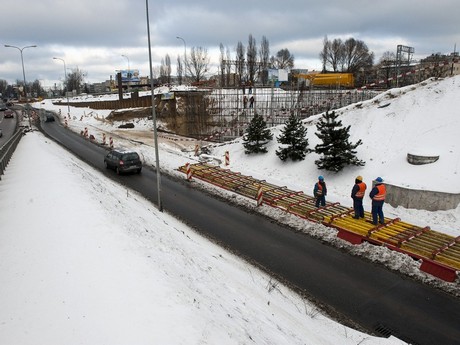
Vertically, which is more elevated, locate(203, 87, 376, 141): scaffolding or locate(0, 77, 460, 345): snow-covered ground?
locate(203, 87, 376, 141): scaffolding

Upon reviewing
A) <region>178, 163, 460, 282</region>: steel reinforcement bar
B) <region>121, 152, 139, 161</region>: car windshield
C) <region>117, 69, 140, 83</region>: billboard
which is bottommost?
<region>178, 163, 460, 282</region>: steel reinforcement bar

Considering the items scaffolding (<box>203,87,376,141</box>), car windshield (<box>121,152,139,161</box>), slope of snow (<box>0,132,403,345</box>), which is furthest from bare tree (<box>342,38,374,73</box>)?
slope of snow (<box>0,132,403,345</box>)

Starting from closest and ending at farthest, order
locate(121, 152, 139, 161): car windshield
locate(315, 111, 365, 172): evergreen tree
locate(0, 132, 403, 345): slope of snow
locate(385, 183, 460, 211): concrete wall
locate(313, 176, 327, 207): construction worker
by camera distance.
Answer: locate(0, 132, 403, 345): slope of snow → locate(385, 183, 460, 211): concrete wall → locate(313, 176, 327, 207): construction worker → locate(315, 111, 365, 172): evergreen tree → locate(121, 152, 139, 161): car windshield

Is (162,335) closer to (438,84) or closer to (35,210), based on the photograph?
(35,210)

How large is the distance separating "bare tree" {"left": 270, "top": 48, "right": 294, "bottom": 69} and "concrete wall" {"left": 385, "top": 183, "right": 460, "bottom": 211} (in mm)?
85668

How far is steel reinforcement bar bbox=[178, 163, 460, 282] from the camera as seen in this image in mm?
10320

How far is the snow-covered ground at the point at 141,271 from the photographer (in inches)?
228

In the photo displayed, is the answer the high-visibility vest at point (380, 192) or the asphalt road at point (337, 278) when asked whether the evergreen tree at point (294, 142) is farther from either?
the high-visibility vest at point (380, 192)

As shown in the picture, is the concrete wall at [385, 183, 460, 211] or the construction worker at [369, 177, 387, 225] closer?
the construction worker at [369, 177, 387, 225]

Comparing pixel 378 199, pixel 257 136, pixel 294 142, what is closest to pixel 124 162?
pixel 257 136

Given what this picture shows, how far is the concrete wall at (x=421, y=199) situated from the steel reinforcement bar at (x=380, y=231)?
165 cm

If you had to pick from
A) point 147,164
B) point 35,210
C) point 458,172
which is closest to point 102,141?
point 147,164

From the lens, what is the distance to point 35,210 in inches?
441

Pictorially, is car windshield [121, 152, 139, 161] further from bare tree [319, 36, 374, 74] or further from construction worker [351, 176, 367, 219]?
bare tree [319, 36, 374, 74]
